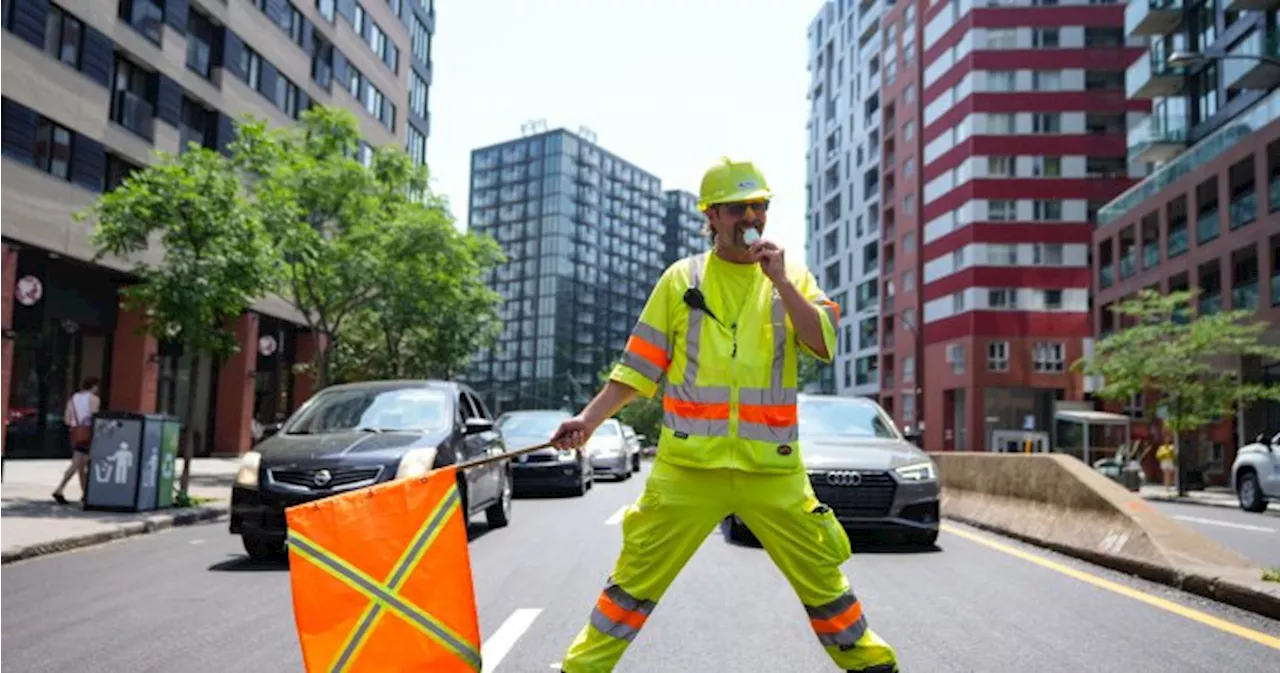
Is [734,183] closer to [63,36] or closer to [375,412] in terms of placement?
[375,412]

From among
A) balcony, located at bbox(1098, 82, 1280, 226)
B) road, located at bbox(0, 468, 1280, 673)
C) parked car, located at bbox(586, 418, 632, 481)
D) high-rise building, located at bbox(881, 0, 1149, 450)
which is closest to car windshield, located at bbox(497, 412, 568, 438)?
parked car, located at bbox(586, 418, 632, 481)

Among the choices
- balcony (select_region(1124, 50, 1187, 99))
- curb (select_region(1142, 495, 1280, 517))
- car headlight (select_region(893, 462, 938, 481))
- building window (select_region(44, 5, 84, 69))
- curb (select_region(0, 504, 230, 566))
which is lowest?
curb (select_region(1142, 495, 1280, 517))

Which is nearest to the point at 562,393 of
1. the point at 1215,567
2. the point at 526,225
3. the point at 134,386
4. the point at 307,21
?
the point at 526,225

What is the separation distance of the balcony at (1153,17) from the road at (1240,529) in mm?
27249

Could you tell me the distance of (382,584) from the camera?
3.44 meters

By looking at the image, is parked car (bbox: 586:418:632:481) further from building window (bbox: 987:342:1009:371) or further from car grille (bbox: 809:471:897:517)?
building window (bbox: 987:342:1009:371)

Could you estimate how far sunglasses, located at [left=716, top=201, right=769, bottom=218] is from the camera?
3.59 meters

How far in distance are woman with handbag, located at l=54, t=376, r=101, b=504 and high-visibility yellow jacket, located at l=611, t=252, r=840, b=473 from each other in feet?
37.7

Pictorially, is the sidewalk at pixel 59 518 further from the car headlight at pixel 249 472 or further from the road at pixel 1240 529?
the road at pixel 1240 529

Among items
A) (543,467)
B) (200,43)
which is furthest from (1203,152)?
(200,43)

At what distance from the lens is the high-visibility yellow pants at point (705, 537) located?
342 centimetres

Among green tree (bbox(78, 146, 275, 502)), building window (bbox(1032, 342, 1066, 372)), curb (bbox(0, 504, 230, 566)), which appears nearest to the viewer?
curb (bbox(0, 504, 230, 566))

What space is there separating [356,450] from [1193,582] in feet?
21.1

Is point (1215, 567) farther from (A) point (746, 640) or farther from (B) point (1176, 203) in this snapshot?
(B) point (1176, 203)
